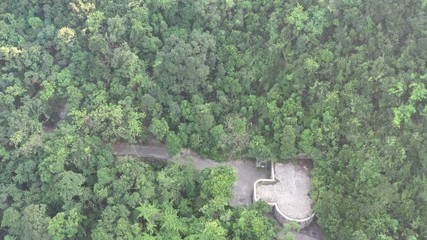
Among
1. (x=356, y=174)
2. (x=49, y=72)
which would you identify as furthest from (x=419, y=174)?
(x=49, y=72)

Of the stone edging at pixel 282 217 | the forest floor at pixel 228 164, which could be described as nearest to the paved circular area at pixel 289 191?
the stone edging at pixel 282 217

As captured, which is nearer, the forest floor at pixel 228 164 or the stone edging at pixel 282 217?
the stone edging at pixel 282 217

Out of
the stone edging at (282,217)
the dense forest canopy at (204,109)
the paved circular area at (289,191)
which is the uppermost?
the dense forest canopy at (204,109)

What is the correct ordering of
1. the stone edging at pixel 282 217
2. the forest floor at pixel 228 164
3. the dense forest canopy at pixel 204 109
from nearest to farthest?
the dense forest canopy at pixel 204 109 → the stone edging at pixel 282 217 → the forest floor at pixel 228 164

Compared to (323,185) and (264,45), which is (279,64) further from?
(323,185)

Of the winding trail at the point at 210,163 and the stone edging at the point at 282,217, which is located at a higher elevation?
the winding trail at the point at 210,163

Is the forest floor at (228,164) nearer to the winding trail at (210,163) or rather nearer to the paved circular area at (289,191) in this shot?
the winding trail at (210,163)
